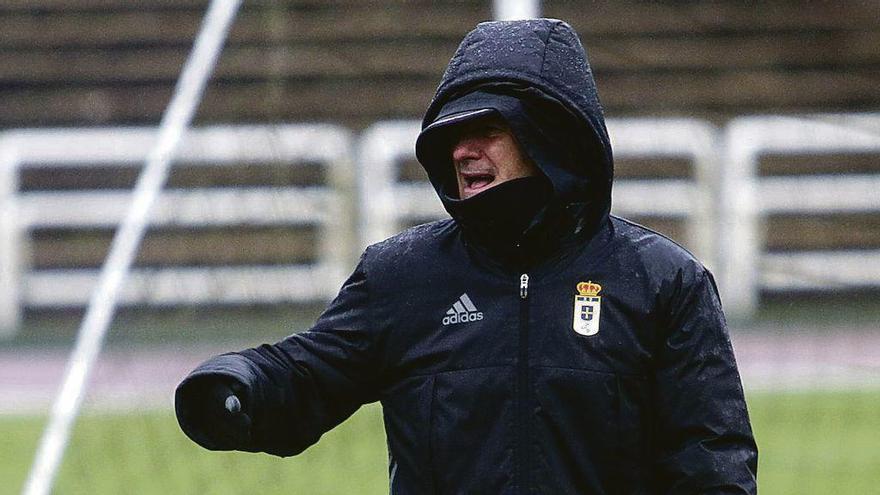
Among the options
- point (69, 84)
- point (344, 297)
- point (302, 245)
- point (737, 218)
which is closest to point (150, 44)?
point (69, 84)

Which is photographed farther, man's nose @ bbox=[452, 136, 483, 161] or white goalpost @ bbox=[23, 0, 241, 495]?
white goalpost @ bbox=[23, 0, 241, 495]

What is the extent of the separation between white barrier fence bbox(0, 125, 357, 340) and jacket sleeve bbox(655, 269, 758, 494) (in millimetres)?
5056

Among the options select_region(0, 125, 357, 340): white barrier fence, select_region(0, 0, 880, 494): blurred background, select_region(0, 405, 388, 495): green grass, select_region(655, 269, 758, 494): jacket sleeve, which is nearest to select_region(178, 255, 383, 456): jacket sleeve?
select_region(655, 269, 758, 494): jacket sleeve

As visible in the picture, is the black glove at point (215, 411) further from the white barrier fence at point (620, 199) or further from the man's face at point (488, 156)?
the white barrier fence at point (620, 199)

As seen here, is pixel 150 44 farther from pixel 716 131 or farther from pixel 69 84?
pixel 716 131

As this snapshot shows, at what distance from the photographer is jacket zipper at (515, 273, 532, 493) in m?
2.92

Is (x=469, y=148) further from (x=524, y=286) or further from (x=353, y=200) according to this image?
(x=353, y=200)

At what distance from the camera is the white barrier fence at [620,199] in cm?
923

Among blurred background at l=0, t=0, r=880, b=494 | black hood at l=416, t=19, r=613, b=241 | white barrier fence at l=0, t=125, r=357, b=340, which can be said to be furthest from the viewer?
white barrier fence at l=0, t=125, r=357, b=340

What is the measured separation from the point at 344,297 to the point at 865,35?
5.55 m

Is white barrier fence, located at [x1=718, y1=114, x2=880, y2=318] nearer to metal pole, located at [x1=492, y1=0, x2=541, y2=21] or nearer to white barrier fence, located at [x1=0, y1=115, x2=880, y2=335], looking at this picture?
white barrier fence, located at [x1=0, y1=115, x2=880, y2=335]

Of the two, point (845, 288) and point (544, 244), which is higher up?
point (544, 244)

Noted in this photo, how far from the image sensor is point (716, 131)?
10.8 m

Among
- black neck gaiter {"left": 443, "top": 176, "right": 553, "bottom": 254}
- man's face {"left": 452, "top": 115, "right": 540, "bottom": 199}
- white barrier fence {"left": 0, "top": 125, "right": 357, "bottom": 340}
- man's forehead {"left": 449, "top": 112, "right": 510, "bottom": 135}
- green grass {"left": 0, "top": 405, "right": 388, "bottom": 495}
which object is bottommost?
green grass {"left": 0, "top": 405, "right": 388, "bottom": 495}
